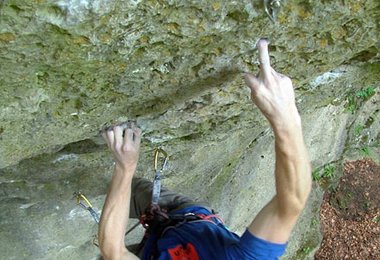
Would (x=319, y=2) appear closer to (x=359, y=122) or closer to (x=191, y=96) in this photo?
(x=191, y=96)

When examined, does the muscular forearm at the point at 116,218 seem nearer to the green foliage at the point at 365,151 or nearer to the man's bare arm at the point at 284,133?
the man's bare arm at the point at 284,133

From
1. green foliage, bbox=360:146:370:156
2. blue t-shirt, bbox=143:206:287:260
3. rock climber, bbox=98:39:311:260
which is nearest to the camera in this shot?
rock climber, bbox=98:39:311:260

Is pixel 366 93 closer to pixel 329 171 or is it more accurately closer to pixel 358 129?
pixel 358 129

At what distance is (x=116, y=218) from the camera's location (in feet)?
6.93

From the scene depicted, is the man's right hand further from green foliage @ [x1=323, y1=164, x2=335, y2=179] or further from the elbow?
green foliage @ [x1=323, y1=164, x2=335, y2=179]

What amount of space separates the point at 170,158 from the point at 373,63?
112 cm

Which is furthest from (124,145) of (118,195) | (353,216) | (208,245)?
(353,216)

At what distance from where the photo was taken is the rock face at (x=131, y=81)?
57.7 inches

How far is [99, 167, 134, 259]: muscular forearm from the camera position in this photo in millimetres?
2063

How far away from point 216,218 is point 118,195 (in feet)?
1.52

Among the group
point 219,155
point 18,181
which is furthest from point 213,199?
point 18,181

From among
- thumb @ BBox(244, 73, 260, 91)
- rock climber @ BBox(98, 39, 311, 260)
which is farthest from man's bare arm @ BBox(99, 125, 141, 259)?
thumb @ BBox(244, 73, 260, 91)

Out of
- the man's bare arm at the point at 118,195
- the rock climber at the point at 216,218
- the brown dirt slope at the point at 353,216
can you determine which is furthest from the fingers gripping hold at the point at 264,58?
the brown dirt slope at the point at 353,216

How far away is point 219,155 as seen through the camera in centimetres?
334
